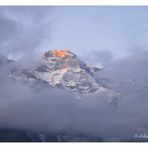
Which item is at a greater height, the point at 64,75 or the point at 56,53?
the point at 56,53

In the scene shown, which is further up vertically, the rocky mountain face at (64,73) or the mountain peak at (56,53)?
the mountain peak at (56,53)

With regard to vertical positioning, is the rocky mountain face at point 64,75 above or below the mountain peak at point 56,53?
below

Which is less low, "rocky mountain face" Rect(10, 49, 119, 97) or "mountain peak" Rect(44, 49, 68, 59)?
"mountain peak" Rect(44, 49, 68, 59)

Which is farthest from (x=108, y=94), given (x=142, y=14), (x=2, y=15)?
(x=2, y=15)

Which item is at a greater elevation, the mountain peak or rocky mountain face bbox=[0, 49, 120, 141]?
the mountain peak

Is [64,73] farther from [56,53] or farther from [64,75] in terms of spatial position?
[56,53]

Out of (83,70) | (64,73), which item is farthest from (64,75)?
(83,70)

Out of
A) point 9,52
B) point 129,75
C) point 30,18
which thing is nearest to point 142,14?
point 129,75
